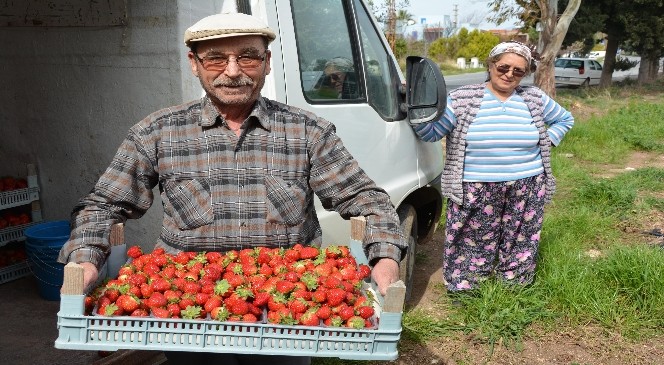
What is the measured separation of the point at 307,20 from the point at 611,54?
26.3m

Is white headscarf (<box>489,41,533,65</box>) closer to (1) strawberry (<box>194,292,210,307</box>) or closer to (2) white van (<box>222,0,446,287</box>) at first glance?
(2) white van (<box>222,0,446,287</box>)

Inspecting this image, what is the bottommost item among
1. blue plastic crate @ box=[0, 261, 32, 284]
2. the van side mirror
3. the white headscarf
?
blue plastic crate @ box=[0, 261, 32, 284]

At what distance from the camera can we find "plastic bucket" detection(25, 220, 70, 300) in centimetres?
470

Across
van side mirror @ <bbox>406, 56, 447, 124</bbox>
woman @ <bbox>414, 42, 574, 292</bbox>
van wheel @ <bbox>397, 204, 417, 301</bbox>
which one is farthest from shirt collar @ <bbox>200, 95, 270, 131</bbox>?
van wheel @ <bbox>397, 204, 417, 301</bbox>

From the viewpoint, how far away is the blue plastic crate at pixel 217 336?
1.97 metres

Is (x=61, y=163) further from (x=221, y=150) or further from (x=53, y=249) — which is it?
(x=221, y=150)

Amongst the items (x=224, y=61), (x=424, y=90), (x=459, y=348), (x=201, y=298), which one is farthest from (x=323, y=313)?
(x=459, y=348)

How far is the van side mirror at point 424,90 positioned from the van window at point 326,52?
30cm

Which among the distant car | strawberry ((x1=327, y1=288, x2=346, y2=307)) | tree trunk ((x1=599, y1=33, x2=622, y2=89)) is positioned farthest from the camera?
the distant car

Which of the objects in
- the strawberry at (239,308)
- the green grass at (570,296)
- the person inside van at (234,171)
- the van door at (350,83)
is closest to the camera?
the strawberry at (239,308)

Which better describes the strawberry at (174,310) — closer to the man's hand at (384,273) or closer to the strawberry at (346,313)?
the strawberry at (346,313)

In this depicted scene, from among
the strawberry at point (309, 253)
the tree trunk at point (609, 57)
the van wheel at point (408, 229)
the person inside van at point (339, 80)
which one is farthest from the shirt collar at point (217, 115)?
the tree trunk at point (609, 57)

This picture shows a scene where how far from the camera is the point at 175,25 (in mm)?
3326

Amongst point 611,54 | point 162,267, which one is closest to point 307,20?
point 162,267
